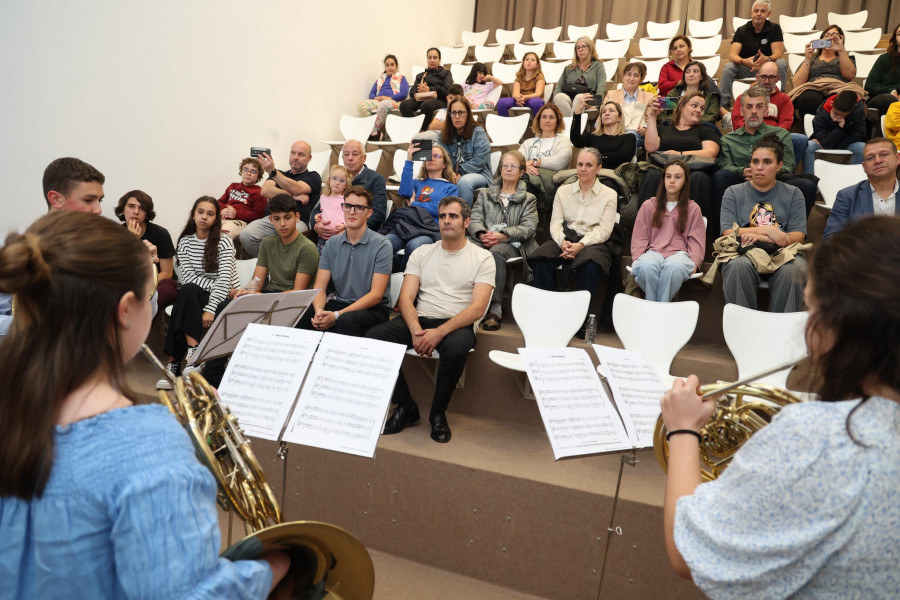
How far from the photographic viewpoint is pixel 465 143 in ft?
17.5

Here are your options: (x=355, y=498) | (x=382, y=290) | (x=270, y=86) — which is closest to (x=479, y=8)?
(x=270, y=86)

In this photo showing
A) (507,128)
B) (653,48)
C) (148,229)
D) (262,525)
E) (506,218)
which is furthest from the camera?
(653,48)

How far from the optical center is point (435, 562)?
291 cm

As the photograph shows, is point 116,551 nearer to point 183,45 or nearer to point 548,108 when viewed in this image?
point 548,108

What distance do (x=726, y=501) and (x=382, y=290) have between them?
10.1 ft

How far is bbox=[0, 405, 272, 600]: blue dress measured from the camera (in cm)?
85

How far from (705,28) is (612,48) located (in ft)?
3.98

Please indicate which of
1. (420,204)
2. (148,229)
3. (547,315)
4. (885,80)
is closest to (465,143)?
(420,204)

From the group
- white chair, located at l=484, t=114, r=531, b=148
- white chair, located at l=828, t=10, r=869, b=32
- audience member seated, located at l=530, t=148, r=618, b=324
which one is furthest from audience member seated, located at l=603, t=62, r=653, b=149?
white chair, located at l=828, t=10, r=869, b=32

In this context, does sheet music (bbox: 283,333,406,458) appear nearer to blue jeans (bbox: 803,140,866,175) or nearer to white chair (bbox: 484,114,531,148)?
blue jeans (bbox: 803,140,866,175)

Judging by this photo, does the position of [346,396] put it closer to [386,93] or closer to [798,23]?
[386,93]

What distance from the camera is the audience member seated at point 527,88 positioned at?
22.1ft

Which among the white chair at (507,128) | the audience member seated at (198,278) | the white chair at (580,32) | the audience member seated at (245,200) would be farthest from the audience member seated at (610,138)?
the white chair at (580,32)

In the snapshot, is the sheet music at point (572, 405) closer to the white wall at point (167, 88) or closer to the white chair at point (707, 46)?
the white wall at point (167, 88)
